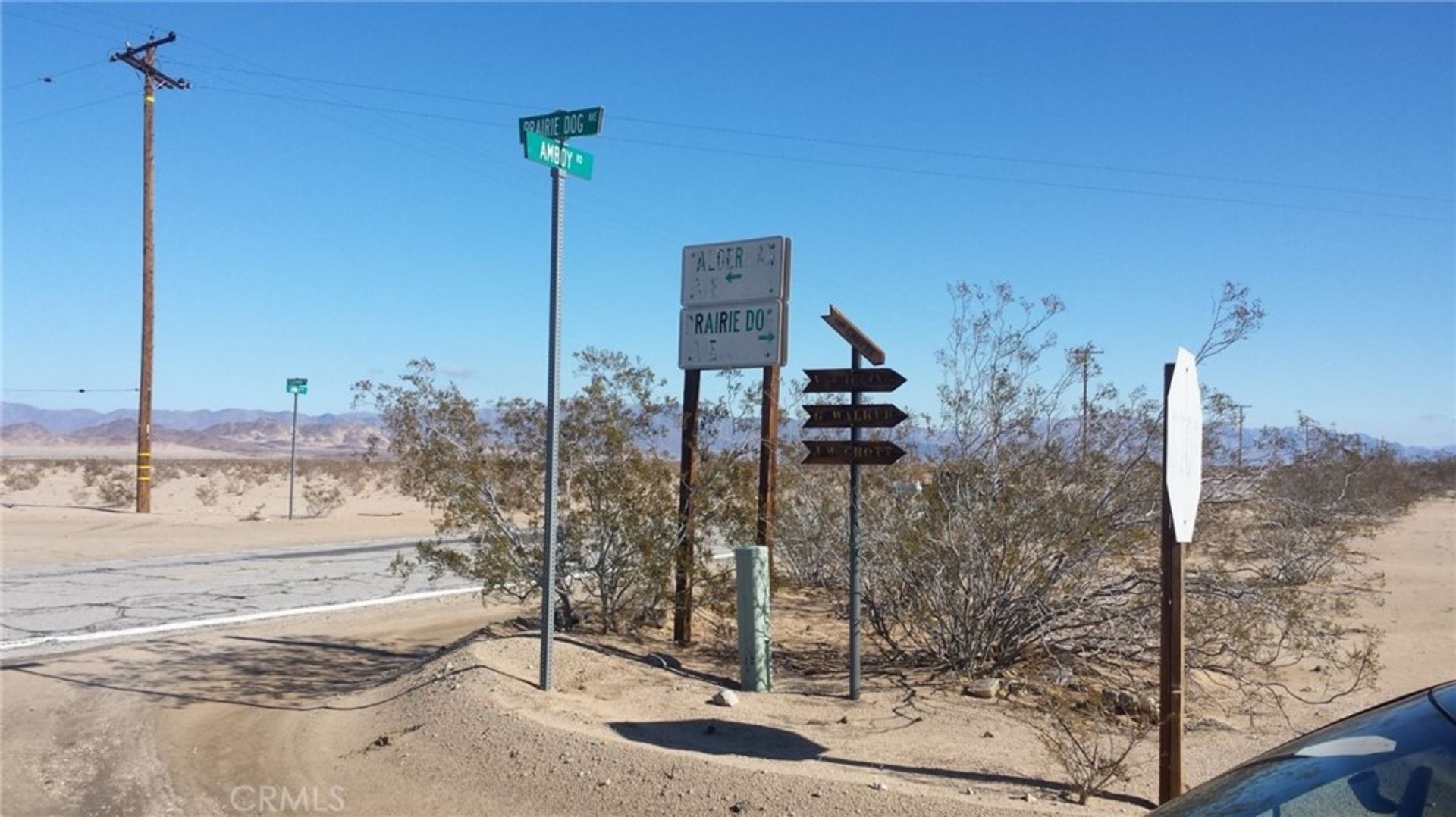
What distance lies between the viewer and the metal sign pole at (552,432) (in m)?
7.66

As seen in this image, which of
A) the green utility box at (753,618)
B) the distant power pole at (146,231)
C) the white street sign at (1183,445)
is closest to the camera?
the white street sign at (1183,445)

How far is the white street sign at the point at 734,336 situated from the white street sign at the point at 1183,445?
12.6 feet

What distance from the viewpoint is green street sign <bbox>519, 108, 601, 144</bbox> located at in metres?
7.64

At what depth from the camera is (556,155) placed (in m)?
7.66

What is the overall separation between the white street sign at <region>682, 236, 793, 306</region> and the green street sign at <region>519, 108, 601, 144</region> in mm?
1638

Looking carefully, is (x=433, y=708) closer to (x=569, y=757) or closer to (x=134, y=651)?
(x=569, y=757)

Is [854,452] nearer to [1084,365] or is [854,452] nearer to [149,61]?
[1084,365]

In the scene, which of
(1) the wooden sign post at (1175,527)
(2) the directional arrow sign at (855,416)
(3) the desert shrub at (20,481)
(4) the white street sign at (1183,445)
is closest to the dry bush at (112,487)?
(3) the desert shrub at (20,481)

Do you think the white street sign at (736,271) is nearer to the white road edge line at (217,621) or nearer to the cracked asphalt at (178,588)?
the white road edge line at (217,621)

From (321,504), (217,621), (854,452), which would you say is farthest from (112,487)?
(854,452)

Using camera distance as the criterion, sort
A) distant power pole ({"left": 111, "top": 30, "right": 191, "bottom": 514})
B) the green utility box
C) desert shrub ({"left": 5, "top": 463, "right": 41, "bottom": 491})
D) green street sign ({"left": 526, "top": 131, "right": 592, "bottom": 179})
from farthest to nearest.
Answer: desert shrub ({"left": 5, "top": 463, "right": 41, "bottom": 491}) < distant power pole ({"left": 111, "top": 30, "right": 191, "bottom": 514}) < the green utility box < green street sign ({"left": 526, "top": 131, "right": 592, "bottom": 179})

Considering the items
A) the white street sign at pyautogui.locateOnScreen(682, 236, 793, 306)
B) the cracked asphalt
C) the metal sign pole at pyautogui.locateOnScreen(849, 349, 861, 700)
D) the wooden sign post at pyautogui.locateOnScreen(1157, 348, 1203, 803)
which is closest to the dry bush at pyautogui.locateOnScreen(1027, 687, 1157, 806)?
the wooden sign post at pyautogui.locateOnScreen(1157, 348, 1203, 803)

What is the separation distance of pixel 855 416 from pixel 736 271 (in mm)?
1652

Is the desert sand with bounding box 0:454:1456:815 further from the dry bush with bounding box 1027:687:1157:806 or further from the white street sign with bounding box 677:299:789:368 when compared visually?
the white street sign with bounding box 677:299:789:368
